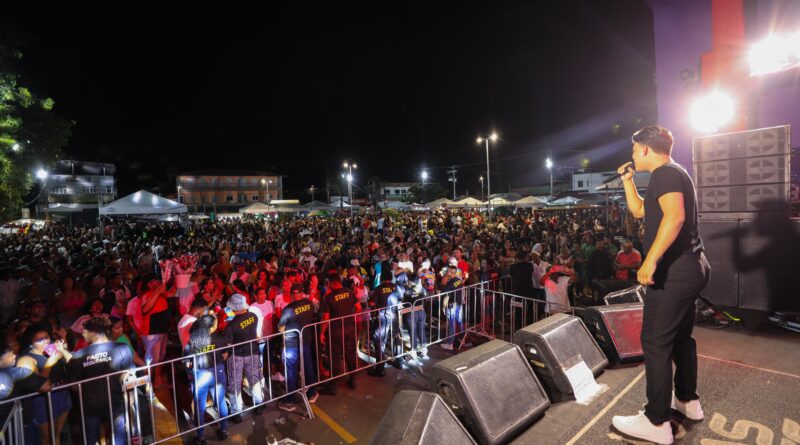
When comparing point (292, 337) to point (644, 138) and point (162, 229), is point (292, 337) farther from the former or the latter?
point (162, 229)

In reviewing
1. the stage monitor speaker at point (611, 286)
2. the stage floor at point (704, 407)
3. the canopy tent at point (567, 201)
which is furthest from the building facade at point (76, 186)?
the stage monitor speaker at point (611, 286)

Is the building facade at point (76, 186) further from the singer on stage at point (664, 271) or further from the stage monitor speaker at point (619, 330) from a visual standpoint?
the singer on stage at point (664, 271)

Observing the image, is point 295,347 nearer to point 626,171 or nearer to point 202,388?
point 202,388

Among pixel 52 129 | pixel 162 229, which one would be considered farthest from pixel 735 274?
pixel 162 229

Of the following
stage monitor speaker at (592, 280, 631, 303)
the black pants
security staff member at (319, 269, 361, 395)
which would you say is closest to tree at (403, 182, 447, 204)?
stage monitor speaker at (592, 280, 631, 303)

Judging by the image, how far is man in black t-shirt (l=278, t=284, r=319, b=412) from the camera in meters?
5.36

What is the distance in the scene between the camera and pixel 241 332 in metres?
5.09

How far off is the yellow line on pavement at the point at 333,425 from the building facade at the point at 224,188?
2680 inches

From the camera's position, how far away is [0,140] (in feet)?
37.9

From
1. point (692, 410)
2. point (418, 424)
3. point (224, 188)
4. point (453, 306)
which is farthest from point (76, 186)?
point (692, 410)

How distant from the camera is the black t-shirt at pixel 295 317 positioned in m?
5.40

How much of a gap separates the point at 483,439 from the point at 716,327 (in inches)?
159

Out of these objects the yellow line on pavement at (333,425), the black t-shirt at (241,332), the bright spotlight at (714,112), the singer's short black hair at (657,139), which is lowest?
the yellow line on pavement at (333,425)

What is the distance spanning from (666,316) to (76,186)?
89171 mm
